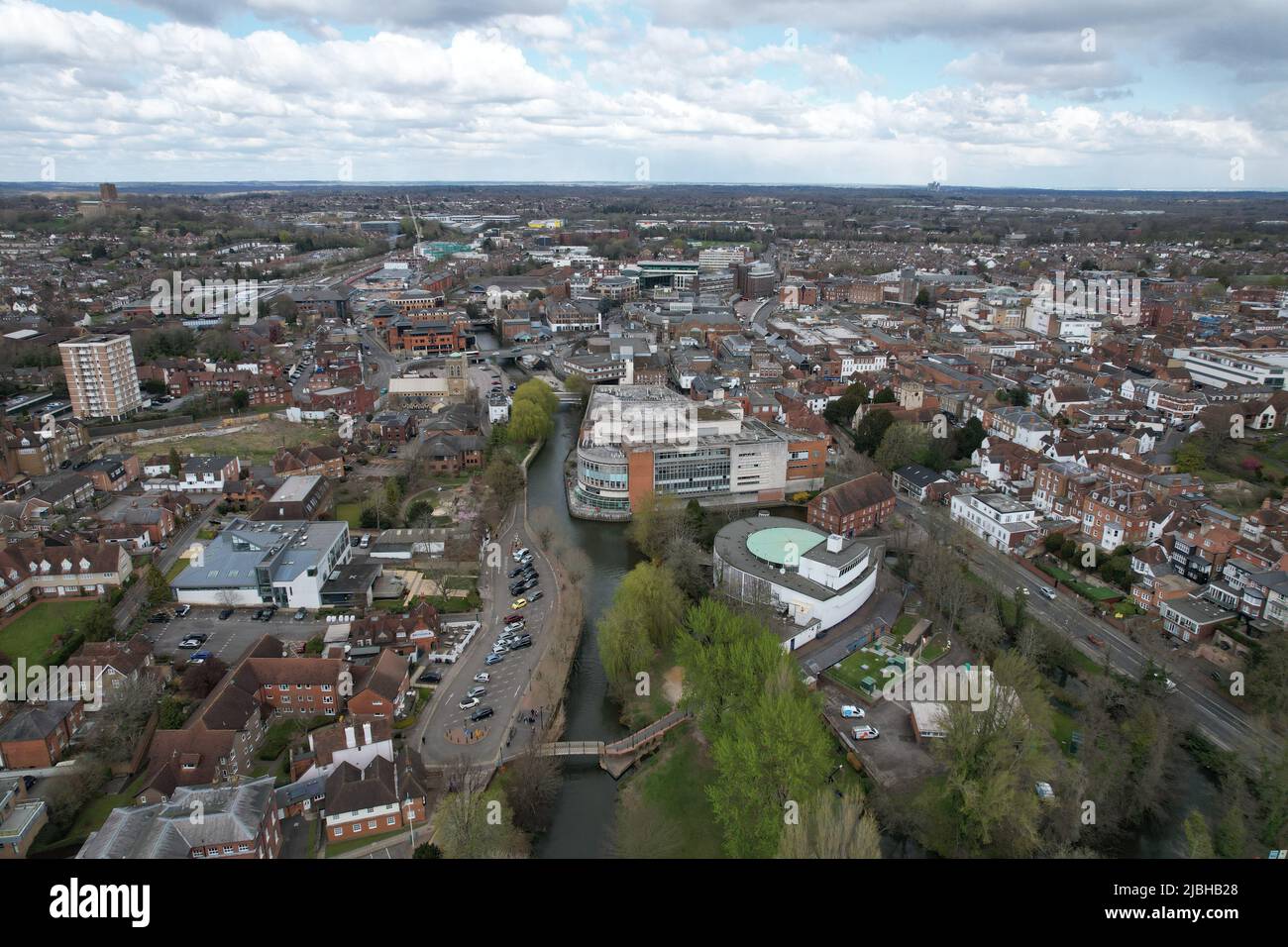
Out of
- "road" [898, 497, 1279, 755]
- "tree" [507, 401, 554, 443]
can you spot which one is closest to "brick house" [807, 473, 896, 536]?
"road" [898, 497, 1279, 755]

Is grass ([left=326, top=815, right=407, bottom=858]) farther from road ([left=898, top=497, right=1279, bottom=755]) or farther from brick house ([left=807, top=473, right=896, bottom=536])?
brick house ([left=807, top=473, right=896, bottom=536])

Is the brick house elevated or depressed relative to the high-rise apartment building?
depressed

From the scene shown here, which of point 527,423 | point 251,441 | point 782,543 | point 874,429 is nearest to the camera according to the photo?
point 782,543

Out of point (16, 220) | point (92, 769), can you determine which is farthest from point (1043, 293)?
point (16, 220)

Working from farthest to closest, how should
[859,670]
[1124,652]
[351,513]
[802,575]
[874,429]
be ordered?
1. [874,429]
2. [351,513]
3. [802,575]
4. [1124,652]
5. [859,670]

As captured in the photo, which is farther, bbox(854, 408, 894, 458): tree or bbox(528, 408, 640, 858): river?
bbox(854, 408, 894, 458): tree

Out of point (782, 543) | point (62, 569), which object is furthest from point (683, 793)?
point (62, 569)

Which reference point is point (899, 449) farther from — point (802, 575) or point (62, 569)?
point (62, 569)

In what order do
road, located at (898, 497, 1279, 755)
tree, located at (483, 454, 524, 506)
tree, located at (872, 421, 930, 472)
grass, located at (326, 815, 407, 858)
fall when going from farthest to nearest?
tree, located at (872, 421, 930, 472)
tree, located at (483, 454, 524, 506)
road, located at (898, 497, 1279, 755)
grass, located at (326, 815, 407, 858)
